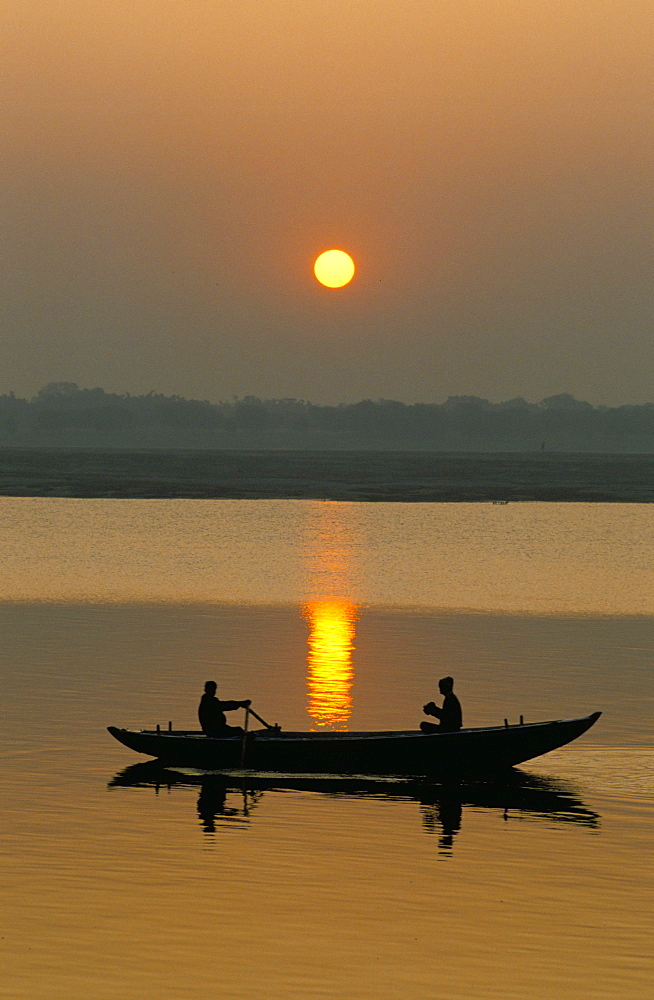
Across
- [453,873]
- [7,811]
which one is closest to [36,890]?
[7,811]

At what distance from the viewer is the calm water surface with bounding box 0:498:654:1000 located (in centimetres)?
1830

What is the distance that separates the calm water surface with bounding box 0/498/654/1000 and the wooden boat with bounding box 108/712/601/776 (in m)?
0.52

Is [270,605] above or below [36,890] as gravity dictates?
above

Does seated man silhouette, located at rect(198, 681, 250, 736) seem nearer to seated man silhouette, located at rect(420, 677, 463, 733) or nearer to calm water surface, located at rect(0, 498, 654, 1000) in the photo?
calm water surface, located at rect(0, 498, 654, 1000)

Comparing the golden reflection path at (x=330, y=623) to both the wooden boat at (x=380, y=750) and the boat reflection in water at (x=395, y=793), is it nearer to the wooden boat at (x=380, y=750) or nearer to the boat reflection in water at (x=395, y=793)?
the wooden boat at (x=380, y=750)

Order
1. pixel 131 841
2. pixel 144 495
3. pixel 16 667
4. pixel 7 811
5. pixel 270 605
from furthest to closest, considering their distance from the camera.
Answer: pixel 144 495 < pixel 270 605 < pixel 16 667 < pixel 7 811 < pixel 131 841

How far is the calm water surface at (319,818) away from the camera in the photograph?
60.0 feet

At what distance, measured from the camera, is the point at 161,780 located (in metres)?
29.4

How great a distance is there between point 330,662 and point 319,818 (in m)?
19.5

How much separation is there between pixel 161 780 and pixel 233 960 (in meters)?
11.3

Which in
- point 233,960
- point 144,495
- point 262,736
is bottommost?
point 233,960

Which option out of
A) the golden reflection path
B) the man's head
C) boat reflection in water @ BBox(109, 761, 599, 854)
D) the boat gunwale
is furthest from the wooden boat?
the golden reflection path

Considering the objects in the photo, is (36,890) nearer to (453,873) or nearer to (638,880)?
(453,873)

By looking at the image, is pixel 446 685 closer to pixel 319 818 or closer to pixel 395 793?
pixel 395 793
